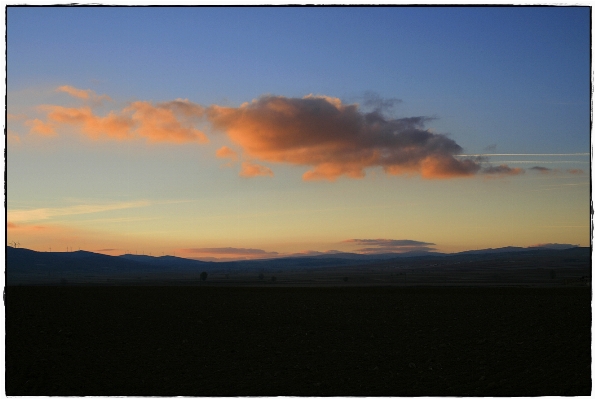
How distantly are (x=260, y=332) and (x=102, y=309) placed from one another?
33.4 feet

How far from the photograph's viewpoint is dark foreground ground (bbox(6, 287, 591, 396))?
1719cm

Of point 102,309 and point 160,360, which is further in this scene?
point 102,309

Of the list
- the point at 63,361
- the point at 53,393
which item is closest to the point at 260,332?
the point at 63,361

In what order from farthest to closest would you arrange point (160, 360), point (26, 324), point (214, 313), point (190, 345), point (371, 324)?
point (214, 313) → point (371, 324) → point (26, 324) → point (190, 345) → point (160, 360)

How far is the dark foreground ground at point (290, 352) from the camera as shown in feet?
56.4

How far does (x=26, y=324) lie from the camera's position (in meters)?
24.9

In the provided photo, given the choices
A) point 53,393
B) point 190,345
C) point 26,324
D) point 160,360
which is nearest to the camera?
point 53,393

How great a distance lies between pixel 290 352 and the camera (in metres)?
21.6

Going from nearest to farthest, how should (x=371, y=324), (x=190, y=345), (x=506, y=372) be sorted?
1. (x=506, y=372)
2. (x=190, y=345)
3. (x=371, y=324)

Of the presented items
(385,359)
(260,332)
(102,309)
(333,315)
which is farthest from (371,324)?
(102,309)

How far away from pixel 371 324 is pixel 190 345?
9.24 m

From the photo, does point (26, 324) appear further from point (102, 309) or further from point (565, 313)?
point (565, 313)

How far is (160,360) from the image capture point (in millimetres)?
20250

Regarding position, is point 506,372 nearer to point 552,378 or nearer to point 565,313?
point 552,378
